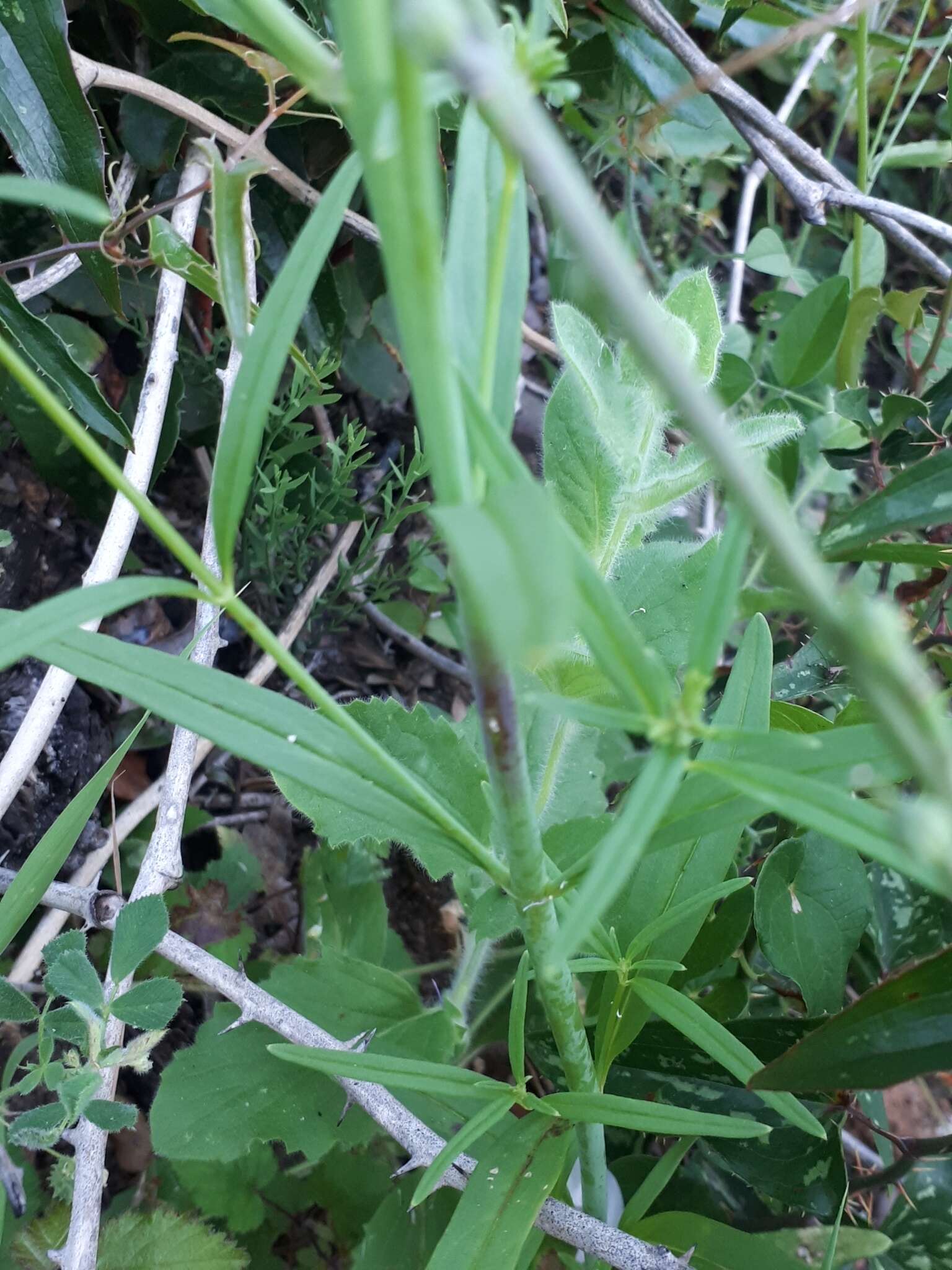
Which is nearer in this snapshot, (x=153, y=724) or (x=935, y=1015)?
(x=935, y=1015)

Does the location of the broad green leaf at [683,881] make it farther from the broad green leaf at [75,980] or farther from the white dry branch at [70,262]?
the white dry branch at [70,262]

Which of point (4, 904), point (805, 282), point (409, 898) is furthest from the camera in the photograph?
Answer: point (805, 282)

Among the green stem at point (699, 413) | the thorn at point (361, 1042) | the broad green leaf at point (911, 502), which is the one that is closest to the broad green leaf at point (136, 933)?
the thorn at point (361, 1042)

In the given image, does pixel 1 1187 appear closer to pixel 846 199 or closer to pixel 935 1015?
pixel 935 1015

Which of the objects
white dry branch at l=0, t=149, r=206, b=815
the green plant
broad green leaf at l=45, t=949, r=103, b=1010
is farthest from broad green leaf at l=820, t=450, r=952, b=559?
broad green leaf at l=45, t=949, r=103, b=1010

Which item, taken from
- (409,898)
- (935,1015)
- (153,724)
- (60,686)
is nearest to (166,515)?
(153,724)

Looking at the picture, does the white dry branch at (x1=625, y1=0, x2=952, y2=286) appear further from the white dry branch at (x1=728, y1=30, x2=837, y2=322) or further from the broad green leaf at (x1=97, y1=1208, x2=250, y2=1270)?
the broad green leaf at (x1=97, y1=1208, x2=250, y2=1270)
